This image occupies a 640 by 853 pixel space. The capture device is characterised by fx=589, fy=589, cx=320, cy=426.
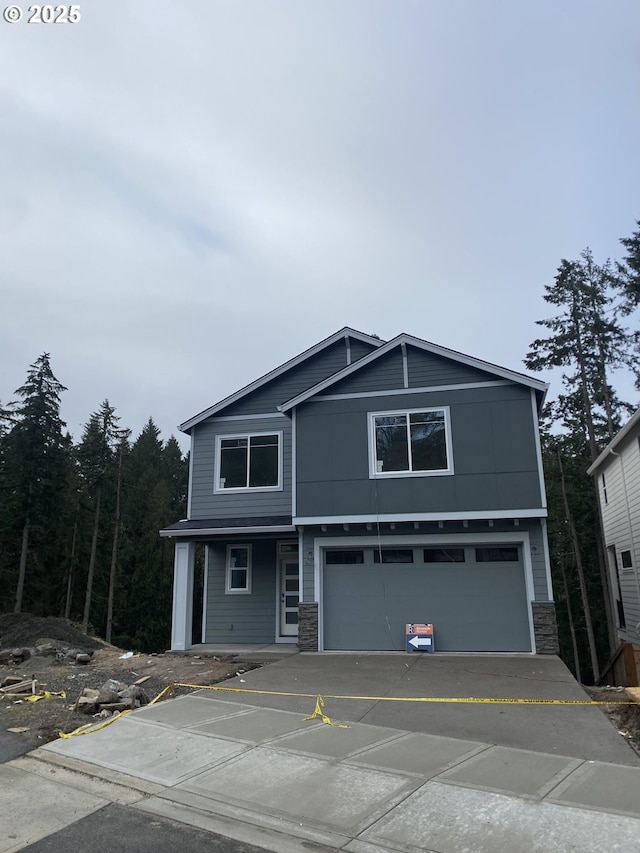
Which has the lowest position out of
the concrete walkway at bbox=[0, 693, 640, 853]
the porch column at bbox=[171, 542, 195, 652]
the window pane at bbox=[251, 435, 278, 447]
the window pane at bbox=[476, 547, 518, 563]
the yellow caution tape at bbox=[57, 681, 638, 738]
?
the concrete walkway at bbox=[0, 693, 640, 853]

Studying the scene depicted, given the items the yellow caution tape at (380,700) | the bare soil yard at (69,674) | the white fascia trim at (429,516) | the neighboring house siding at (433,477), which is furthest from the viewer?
the neighboring house siding at (433,477)

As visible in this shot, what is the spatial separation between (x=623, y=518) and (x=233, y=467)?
11.6m

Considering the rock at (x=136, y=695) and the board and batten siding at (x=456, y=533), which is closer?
the rock at (x=136, y=695)

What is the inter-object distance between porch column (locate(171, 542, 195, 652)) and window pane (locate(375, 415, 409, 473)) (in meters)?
5.52

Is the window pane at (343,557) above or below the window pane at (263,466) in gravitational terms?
below

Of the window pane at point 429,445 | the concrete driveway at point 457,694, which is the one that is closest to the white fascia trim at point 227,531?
the concrete driveway at point 457,694

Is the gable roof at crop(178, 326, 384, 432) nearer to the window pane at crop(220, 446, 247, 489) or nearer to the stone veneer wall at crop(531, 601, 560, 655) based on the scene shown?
the window pane at crop(220, 446, 247, 489)

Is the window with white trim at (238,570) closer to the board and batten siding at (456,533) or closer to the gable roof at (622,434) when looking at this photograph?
the board and batten siding at (456,533)

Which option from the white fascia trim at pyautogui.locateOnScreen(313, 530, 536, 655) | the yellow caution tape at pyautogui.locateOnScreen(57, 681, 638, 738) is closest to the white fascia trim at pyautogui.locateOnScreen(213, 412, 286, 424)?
the white fascia trim at pyautogui.locateOnScreen(313, 530, 536, 655)

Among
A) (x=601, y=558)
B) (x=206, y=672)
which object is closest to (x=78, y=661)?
(x=206, y=672)

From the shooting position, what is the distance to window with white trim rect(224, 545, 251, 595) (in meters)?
16.0

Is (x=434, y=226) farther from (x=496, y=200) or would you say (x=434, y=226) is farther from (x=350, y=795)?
(x=350, y=795)

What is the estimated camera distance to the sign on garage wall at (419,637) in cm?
1265

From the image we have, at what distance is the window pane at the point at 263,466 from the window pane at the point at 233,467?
23 cm
